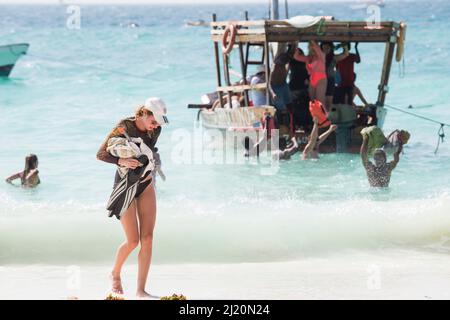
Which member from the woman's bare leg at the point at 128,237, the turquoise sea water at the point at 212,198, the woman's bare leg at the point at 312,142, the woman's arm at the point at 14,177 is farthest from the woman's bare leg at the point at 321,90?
the woman's bare leg at the point at 128,237

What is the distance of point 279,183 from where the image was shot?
46.4 ft

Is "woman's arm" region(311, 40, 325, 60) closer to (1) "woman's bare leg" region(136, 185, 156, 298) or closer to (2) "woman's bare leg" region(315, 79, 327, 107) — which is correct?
(2) "woman's bare leg" region(315, 79, 327, 107)

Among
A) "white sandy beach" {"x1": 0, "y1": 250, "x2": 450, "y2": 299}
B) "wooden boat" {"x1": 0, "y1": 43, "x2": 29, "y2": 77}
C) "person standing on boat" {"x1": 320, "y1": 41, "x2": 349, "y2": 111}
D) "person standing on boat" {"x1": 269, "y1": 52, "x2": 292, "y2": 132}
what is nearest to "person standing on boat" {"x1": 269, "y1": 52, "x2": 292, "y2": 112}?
"person standing on boat" {"x1": 269, "y1": 52, "x2": 292, "y2": 132}

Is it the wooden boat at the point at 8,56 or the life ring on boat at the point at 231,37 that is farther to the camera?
the wooden boat at the point at 8,56

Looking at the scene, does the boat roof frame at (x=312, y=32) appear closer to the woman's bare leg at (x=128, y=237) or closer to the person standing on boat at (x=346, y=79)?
the person standing on boat at (x=346, y=79)

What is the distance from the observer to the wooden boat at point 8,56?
3235 centimetres

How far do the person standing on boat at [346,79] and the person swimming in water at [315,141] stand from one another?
4.21 feet

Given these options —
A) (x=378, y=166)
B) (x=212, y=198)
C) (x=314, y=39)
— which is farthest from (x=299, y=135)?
(x=378, y=166)

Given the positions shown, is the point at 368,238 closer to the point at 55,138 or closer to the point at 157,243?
the point at 157,243

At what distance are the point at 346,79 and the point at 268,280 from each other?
7.97 meters

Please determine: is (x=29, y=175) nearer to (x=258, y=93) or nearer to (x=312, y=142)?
(x=258, y=93)

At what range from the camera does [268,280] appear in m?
8.53

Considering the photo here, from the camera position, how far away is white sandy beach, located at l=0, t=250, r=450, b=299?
7.91 metres
